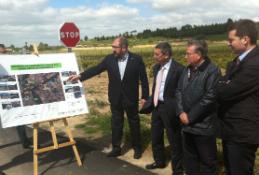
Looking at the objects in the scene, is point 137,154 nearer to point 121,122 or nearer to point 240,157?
point 121,122

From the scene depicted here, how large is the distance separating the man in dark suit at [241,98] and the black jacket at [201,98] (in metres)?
0.49

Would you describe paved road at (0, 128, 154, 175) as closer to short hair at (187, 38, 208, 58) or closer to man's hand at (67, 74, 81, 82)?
man's hand at (67, 74, 81, 82)

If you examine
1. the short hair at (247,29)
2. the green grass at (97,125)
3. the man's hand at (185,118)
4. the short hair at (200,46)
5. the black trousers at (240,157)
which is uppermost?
the short hair at (247,29)

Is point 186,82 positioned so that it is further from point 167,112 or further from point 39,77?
point 39,77

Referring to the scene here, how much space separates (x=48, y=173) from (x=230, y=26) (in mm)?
3995

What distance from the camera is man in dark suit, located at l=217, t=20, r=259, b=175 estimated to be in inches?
131

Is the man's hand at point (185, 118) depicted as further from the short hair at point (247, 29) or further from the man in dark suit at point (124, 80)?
the man in dark suit at point (124, 80)

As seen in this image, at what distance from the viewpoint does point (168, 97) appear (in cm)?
525

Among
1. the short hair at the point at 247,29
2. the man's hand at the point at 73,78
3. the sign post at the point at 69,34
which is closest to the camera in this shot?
the short hair at the point at 247,29

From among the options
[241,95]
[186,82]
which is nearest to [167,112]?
[186,82]

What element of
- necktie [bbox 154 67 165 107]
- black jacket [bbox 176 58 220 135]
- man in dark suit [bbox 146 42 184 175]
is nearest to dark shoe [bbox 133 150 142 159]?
man in dark suit [bbox 146 42 184 175]

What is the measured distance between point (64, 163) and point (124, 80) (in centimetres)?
191

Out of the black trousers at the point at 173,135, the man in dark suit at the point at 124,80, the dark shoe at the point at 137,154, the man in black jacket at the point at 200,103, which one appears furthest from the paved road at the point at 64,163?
the man in black jacket at the point at 200,103

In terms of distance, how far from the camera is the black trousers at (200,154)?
4.36 m
